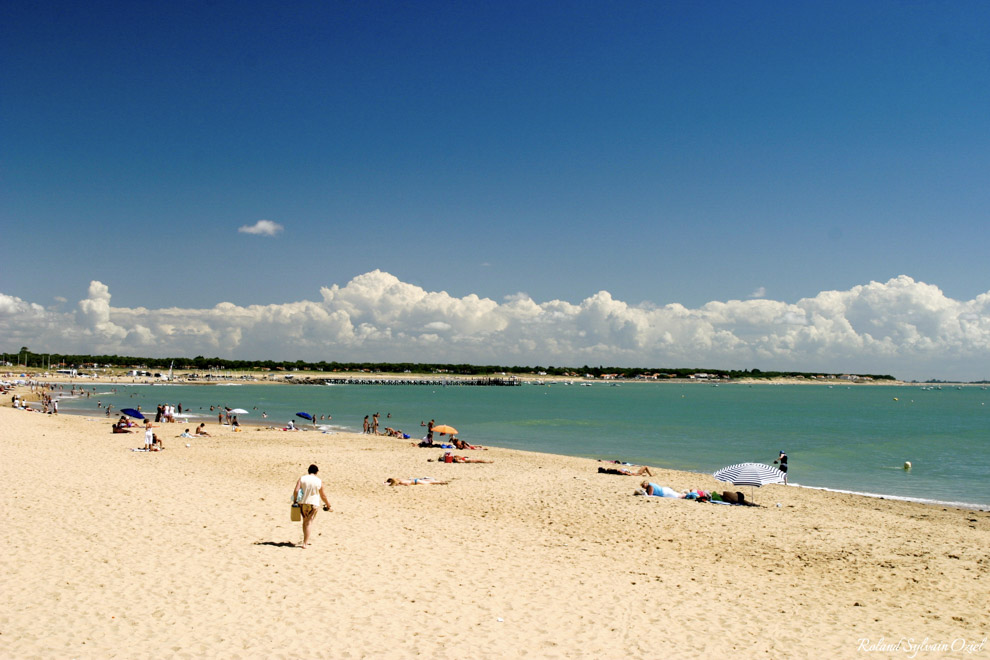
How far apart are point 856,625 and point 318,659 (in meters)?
7.77

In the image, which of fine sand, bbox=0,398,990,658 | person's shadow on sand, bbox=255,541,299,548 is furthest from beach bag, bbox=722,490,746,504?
person's shadow on sand, bbox=255,541,299,548

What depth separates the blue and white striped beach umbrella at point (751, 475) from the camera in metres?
17.9

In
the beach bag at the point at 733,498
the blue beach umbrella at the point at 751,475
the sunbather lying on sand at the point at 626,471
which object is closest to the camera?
the blue beach umbrella at the point at 751,475

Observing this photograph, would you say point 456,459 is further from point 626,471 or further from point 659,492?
point 659,492

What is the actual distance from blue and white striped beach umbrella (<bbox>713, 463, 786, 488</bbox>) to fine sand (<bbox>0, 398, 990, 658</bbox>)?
85cm

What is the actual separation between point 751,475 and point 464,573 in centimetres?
1132

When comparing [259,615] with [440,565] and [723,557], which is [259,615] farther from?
[723,557]

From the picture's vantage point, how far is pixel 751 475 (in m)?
18.2

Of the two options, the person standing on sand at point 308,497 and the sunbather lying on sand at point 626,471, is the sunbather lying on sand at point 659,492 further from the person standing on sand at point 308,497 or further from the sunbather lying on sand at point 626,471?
the person standing on sand at point 308,497

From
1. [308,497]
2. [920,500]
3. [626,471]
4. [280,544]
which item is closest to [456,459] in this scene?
[626,471]

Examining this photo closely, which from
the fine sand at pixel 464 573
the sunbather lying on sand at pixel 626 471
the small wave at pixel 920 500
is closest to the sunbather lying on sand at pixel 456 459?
the sunbather lying on sand at pixel 626 471

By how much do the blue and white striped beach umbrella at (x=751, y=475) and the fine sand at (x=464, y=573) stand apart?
0.85m

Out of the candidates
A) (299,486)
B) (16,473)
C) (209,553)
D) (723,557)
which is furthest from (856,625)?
(16,473)

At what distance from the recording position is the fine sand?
775cm
